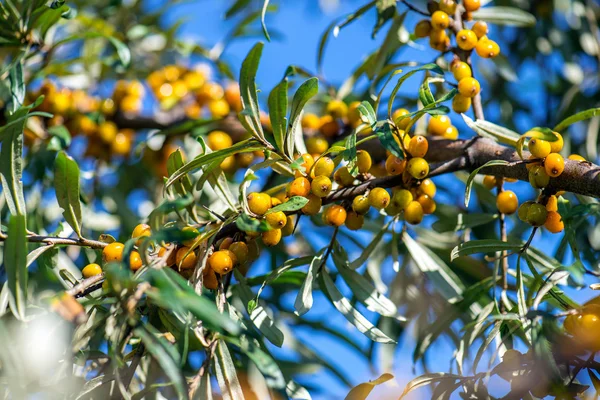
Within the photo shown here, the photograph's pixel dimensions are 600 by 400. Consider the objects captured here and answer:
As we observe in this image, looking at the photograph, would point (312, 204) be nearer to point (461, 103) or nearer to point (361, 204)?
point (361, 204)

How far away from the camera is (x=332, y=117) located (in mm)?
1505

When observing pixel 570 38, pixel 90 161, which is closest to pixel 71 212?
pixel 90 161

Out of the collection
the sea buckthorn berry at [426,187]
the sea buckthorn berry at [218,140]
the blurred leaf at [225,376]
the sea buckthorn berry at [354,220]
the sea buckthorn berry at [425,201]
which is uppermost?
the sea buckthorn berry at [426,187]

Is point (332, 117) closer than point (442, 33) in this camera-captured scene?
No

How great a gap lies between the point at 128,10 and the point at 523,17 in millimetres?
1298

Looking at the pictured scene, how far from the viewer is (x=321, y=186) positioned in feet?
3.15

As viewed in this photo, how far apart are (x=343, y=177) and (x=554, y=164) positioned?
0.33 m

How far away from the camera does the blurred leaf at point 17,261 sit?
0.84 meters

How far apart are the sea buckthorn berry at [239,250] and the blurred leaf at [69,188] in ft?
0.84

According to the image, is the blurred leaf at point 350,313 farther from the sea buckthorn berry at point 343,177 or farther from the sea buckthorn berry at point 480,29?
the sea buckthorn berry at point 480,29

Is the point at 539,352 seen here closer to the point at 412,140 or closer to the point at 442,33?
the point at 412,140

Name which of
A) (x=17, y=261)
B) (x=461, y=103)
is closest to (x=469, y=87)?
(x=461, y=103)

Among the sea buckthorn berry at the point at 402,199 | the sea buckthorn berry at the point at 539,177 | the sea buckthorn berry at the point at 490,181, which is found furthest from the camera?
the sea buckthorn berry at the point at 490,181

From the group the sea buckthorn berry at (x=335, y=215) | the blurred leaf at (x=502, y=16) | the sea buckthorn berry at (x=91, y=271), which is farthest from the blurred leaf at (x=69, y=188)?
the blurred leaf at (x=502, y=16)
